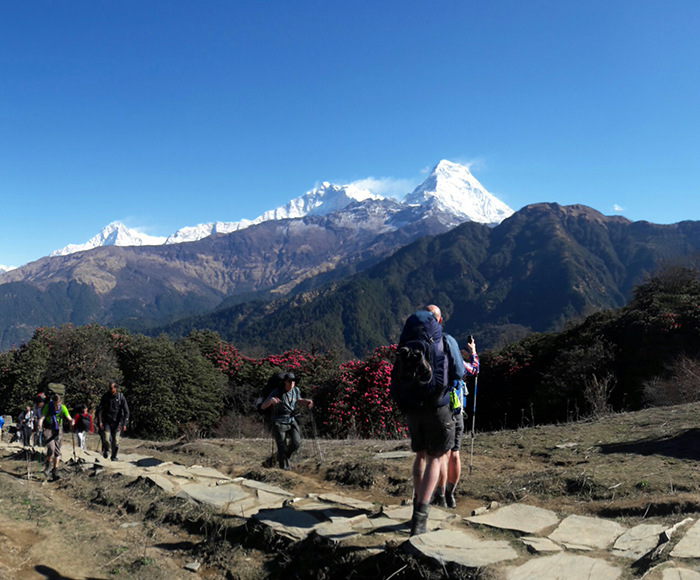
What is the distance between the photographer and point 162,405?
24.6 m

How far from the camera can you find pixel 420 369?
4391 mm

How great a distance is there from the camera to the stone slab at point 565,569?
3.45m

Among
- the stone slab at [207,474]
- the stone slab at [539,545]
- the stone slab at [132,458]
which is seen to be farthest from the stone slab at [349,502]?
the stone slab at [132,458]

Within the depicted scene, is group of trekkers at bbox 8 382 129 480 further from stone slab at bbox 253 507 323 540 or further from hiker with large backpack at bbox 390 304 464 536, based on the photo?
hiker with large backpack at bbox 390 304 464 536

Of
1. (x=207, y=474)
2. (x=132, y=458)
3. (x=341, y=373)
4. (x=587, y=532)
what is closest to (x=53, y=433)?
(x=132, y=458)

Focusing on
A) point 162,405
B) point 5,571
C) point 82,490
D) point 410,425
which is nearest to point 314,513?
point 410,425

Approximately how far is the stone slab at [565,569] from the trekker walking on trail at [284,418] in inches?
191

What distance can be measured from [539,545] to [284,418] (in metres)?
4.89

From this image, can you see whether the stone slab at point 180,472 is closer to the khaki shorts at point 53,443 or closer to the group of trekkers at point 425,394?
the khaki shorts at point 53,443

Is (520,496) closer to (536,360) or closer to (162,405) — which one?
(162,405)

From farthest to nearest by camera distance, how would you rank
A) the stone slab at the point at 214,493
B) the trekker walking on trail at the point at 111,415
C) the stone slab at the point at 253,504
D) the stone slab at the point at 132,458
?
the trekker walking on trail at the point at 111,415
the stone slab at the point at 132,458
the stone slab at the point at 214,493
the stone slab at the point at 253,504

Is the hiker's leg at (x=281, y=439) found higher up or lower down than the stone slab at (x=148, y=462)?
higher up

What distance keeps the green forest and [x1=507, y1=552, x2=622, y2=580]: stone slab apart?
54.1 ft

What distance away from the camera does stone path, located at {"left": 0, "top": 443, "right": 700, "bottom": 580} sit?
3.54 m
